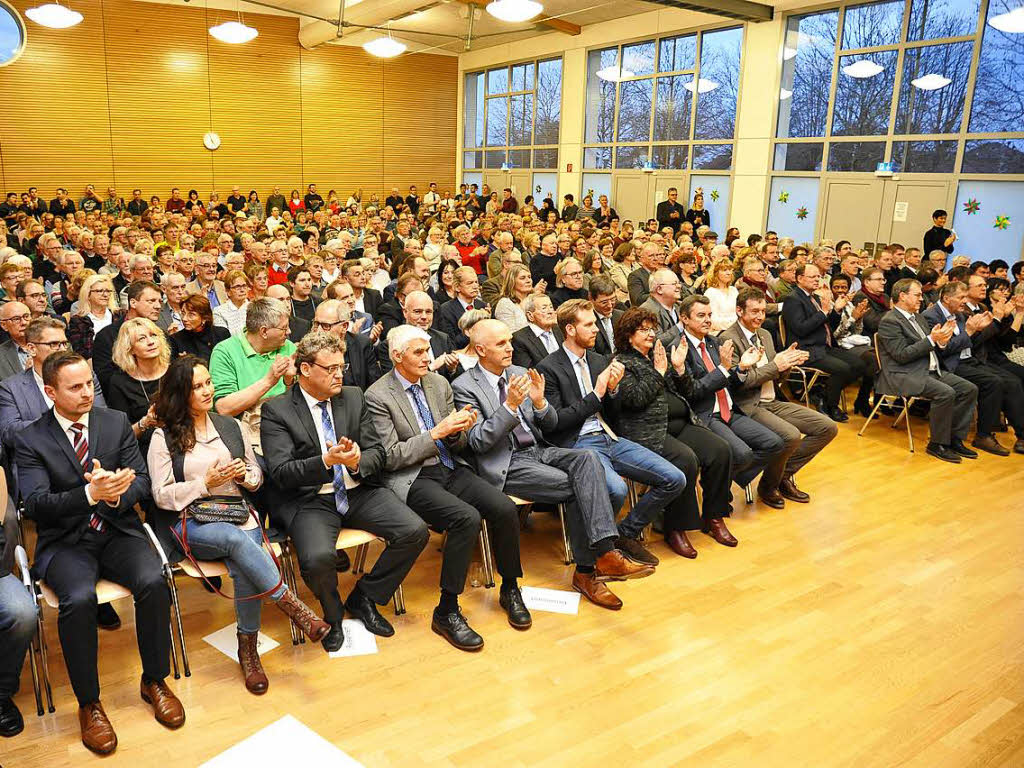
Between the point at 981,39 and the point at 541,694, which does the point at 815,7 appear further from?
the point at 541,694

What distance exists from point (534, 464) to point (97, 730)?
7.19 ft

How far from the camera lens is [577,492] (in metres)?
3.91

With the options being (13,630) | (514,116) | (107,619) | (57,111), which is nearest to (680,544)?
(107,619)

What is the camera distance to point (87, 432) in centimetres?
308

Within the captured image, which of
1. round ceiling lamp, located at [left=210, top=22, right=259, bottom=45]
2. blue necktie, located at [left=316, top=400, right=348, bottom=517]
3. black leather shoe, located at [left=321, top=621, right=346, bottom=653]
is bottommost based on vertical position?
black leather shoe, located at [left=321, top=621, right=346, bottom=653]

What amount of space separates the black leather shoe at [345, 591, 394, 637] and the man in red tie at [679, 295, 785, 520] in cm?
229

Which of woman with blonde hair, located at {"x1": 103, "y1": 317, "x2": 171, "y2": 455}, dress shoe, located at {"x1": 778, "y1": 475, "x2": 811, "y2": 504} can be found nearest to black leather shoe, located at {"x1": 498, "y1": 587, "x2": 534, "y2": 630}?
woman with blonde hair, located at {"x1": 103, "y1": 317, "x2": 171, "y2": 455}

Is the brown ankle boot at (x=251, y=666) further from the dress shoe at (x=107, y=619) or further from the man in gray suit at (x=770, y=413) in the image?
the man in gray suit at (x=770, y=413)

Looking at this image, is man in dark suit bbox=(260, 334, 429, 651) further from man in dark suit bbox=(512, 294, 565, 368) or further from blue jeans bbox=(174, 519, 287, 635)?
man in dark suit bbox=(512, 294, 565, 368)

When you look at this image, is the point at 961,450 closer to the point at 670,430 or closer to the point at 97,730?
the point at 670,430

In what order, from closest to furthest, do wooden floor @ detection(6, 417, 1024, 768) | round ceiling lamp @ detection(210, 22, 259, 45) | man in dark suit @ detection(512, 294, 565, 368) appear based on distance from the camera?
wooden floor @ detection(6, 417, 1024, 768) < man in dark suit @ detection(512, 294, 565, 368) < round ceiling lamp @ detection(210, 22, 259, 45)

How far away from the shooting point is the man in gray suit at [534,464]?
12.4 feet

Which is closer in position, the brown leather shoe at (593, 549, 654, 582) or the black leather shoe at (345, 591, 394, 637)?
the black leather shoe at (345, 591, 394, 637)

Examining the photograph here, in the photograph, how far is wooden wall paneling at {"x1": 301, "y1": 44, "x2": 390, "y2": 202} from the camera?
771 inches
